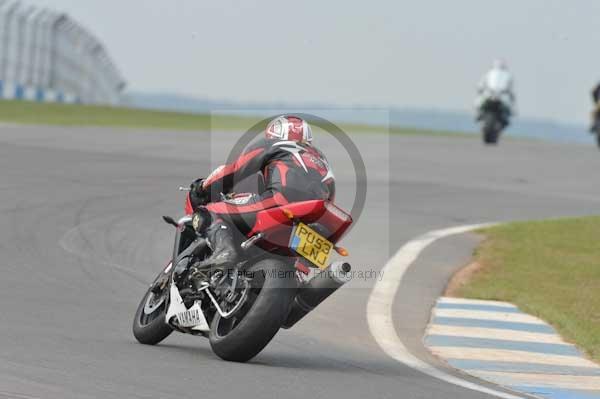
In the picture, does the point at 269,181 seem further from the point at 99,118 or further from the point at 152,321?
the point at 99,118

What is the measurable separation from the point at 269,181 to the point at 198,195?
2.72 ft

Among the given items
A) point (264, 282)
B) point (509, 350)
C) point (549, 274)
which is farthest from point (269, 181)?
point (549, 274)

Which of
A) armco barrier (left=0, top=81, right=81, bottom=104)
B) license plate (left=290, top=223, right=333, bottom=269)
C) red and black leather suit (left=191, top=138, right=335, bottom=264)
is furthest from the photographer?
armco barrier (left=0, top=81, right=81, bottom=104)

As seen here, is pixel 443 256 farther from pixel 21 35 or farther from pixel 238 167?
pixel 21 35

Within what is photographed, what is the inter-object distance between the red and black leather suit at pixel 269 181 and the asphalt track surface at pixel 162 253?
805 mm

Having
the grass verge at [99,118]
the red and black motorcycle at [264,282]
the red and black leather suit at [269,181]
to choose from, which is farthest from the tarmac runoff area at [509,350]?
the grass verge at [99,118]

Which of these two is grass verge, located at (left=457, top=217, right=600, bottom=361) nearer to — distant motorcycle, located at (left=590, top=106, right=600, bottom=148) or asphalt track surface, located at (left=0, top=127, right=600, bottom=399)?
asphalt track surface, located at (left=0, top=127, right=600, bottom=399)

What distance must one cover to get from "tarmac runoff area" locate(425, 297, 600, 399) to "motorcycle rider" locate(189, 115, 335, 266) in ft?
5.50

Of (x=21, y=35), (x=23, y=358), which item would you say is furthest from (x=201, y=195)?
(x=21, y=35)

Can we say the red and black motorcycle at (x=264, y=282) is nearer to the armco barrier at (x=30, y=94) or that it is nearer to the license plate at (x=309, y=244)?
the license plate at (x=309, y=244)

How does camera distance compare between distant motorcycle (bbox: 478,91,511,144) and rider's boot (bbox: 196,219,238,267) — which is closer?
rider's boot (bbox: 196,219,238,267)

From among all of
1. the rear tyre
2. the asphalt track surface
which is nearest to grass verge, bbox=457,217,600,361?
the asphalt track surface

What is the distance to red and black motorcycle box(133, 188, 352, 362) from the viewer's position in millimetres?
7328

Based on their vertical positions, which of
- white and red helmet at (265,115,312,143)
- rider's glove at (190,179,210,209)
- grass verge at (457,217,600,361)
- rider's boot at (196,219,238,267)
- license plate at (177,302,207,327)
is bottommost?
grass verge at (457,217,600,361)
